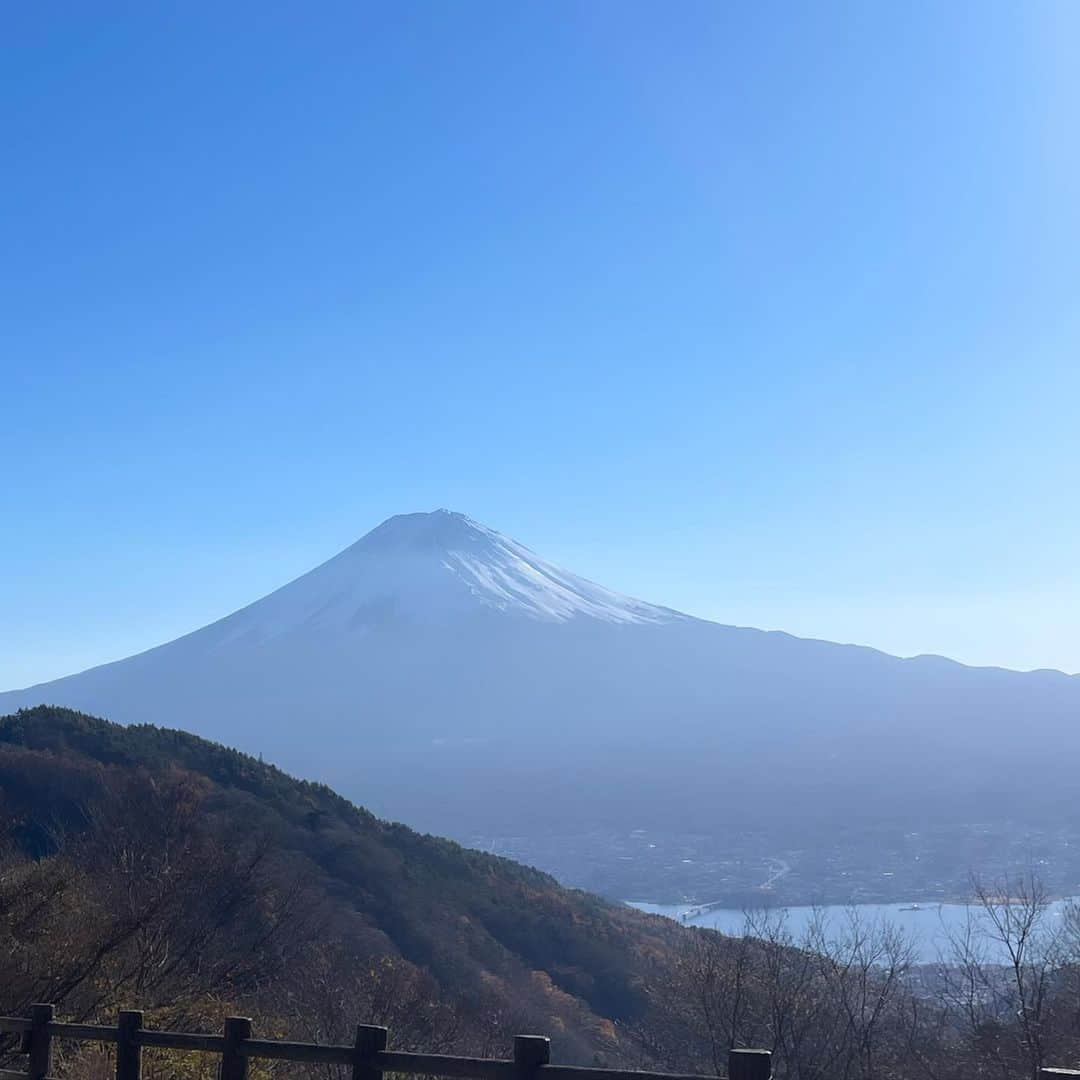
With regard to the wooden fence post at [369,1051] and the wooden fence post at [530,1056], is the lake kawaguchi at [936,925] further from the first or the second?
the wooden fence post at [530,1056]

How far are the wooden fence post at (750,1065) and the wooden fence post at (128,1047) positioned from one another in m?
3.66

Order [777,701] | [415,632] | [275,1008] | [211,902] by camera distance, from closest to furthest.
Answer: [275,1008] → [211,902] → [777,701] → [415,632]

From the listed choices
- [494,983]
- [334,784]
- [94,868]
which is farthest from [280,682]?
[94,868]

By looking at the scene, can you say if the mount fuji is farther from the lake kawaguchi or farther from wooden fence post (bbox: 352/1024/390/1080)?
wooden fence post (bbox: 352/1024/390/1080)

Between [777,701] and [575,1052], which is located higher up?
[777,701]

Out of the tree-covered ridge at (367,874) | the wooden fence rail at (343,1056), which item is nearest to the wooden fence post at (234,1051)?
the wooden fence rail at (343,1056)

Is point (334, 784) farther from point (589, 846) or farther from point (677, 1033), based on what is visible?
point (677, 1033)

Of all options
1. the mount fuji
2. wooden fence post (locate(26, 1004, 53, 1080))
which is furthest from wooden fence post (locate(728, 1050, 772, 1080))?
the mount fuji

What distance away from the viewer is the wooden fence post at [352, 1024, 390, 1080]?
18.7ft

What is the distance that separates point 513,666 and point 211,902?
158 meters

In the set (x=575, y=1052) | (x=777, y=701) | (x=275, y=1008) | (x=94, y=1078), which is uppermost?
(x=777, y=701)

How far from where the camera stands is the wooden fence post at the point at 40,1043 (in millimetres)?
7211

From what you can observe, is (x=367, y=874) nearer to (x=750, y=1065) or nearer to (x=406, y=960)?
(x=406, y=960)

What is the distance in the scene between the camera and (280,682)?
169 meters
